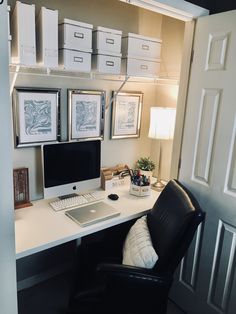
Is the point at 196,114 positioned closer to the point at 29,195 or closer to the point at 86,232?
the point at 86,232

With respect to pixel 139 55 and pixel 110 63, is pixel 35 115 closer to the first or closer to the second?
pixel 110 63

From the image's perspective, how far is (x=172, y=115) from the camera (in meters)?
2.12

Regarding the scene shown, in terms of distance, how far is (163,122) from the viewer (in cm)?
214

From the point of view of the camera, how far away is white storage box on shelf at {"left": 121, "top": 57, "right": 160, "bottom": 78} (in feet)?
6.10

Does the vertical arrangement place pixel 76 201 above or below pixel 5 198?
below

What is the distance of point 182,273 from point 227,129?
1116 mm

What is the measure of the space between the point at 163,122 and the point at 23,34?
1.22 m

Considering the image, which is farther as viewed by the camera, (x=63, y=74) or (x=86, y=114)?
(x=86, y=114)

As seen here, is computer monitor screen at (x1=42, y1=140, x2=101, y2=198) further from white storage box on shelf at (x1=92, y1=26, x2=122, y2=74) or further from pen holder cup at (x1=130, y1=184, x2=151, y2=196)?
white storage box on shelf at (x1=92, y1=26, x2=122, y2=74)

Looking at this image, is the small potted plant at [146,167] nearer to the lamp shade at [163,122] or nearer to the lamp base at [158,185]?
the lamp base at [158,185]

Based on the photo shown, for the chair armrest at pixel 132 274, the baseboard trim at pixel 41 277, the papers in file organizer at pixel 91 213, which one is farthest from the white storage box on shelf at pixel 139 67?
the baseboard trim at pixel 41 277

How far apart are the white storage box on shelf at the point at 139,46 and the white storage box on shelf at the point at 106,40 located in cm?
8

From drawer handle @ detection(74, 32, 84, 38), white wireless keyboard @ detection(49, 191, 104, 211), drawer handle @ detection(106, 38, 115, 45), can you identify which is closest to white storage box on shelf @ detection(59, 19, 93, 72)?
drawer handle @ detection(74, 32, 84, 38)

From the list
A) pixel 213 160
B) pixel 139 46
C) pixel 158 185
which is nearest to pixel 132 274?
pixel 213 160
